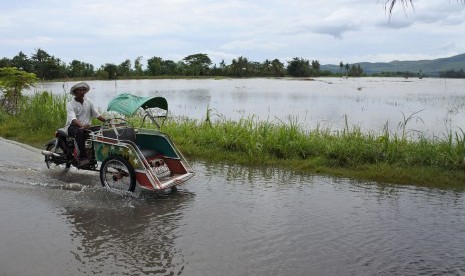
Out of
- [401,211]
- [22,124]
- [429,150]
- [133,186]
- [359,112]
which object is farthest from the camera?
[359,112]

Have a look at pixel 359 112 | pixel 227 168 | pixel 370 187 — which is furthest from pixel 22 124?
pixel 359 112

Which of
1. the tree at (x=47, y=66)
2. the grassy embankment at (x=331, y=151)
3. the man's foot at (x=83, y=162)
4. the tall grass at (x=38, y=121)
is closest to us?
the man's foot at (x=83, y=162)

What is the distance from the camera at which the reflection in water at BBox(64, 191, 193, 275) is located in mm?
4219

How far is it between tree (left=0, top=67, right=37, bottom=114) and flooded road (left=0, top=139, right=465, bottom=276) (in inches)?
343

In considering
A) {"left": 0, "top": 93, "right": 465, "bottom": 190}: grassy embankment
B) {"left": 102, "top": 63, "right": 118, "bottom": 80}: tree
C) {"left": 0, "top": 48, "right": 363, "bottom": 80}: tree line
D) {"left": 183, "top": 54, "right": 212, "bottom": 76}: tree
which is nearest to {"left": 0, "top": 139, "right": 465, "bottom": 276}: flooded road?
{"left": 0, "top": 93, "right": 465, "bottom": 190}: grassy embankment

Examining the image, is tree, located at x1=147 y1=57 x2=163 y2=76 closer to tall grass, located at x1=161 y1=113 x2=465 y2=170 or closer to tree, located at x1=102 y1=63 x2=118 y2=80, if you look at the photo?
tree, located at x1=102 y1=63 x2=118 y2=80

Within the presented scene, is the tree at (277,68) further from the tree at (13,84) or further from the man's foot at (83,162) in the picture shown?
the man's foot at (83,162)

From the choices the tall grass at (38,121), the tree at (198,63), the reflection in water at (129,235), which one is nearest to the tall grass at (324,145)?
the reflection in water at (129,235)

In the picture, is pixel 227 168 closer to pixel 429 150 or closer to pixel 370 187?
pixel 370 187

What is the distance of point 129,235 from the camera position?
5.02 m

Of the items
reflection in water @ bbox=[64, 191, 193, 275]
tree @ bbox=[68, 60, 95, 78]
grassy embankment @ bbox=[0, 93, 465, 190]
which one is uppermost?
tree @ bbox=[68, 60, 95, 78]

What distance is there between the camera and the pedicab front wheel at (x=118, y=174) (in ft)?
20.8

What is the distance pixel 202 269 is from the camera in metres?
4.15

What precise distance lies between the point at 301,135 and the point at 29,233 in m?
6.25
